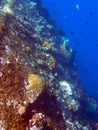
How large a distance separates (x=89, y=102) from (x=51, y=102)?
23.0ft

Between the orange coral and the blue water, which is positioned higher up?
the orange coral

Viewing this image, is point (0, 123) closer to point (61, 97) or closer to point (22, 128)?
point (22, 128)

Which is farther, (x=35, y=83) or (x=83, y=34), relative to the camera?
(x=83, y=34)

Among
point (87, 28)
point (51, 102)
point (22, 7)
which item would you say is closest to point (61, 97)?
point (51, 102)

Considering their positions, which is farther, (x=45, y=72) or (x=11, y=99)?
(x=45, y=72)

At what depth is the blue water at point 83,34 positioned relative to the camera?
29888 mm

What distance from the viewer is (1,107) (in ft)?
23.2

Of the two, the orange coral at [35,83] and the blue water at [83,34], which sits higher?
the orange coral at [35,83]

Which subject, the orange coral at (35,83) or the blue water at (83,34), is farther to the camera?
the blue water at (83,34)

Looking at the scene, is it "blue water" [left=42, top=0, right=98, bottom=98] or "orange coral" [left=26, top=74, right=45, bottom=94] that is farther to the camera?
"blue water" [left=42, top=0, right=98, bottom=98]

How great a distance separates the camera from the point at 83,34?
5012cm

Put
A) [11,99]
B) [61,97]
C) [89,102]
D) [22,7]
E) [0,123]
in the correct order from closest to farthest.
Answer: [0,123], [11,99], [61,97], [89,102], [22,7]

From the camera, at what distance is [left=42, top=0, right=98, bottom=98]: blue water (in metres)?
29.9

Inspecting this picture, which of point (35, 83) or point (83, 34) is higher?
point (35, 83)
